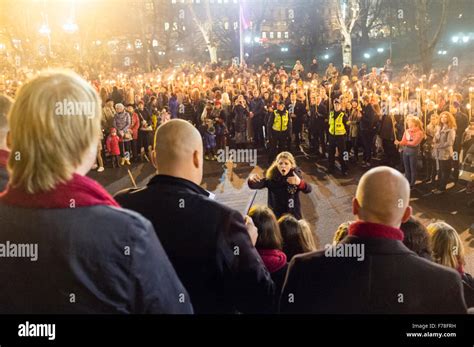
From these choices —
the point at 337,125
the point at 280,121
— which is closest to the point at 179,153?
the point at 337,125

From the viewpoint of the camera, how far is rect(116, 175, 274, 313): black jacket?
223 cm

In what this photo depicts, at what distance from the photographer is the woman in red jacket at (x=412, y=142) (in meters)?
9.30

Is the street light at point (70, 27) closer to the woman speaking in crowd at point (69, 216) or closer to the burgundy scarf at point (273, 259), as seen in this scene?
the burgundy scarf at point (273, 259)

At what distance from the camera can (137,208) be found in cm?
232

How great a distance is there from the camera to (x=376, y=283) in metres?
2.23

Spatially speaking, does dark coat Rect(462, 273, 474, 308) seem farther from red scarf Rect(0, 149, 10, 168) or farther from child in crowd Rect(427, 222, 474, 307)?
red scarf Rect(0, 149, 10, 168)

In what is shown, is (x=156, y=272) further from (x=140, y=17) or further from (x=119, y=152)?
(x=140, y=17)

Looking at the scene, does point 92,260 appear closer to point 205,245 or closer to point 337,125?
point 205,245

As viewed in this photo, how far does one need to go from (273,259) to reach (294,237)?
679 millimetres

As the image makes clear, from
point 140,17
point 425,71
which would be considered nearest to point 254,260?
point 425,71

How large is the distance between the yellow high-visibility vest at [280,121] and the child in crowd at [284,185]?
18.6 feet

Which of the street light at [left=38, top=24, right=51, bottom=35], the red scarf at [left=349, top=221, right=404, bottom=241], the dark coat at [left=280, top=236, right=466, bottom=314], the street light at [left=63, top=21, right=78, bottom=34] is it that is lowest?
the dark coat at [left=280, top=236, right=466, bottom=314]

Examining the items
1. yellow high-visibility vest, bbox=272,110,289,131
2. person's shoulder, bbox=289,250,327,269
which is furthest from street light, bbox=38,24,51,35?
person's shoulder, bbox=289,250,327,269

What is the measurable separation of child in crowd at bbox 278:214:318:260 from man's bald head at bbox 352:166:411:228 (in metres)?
1.90
